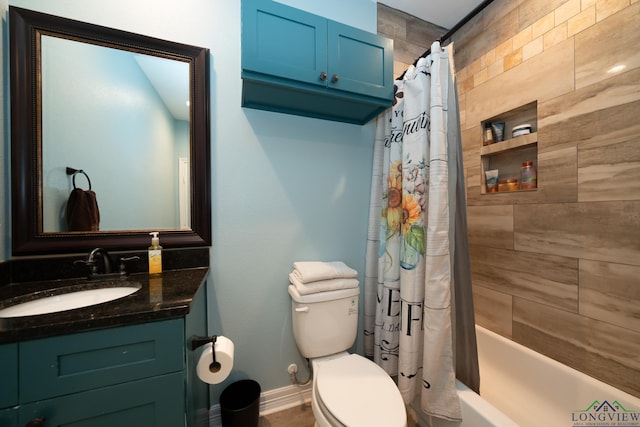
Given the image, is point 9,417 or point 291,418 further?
point 291,418

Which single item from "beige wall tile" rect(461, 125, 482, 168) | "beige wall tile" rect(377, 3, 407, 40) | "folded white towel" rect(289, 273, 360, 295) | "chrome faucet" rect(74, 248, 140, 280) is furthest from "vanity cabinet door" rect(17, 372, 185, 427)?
"beige wall tile" rect(377, 3, 407, 40)

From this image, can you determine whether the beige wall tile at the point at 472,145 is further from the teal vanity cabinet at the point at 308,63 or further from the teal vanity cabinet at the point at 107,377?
the teal vanity cabinet at the point at 107,377

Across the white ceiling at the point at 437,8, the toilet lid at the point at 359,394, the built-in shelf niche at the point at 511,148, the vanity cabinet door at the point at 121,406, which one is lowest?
the toilet lid at the point at 359,394

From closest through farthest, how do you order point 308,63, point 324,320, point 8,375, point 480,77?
point 8,375 < point 308,63 < point 324,320 < point 480,77

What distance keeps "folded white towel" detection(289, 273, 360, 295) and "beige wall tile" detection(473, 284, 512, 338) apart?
3.19 feet

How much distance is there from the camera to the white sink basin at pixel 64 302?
803mm

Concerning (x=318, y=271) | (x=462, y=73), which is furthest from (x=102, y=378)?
(x=462, y=73)

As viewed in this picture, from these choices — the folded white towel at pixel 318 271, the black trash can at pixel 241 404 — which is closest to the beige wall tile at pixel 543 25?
the folded white towel at pixel 318 271

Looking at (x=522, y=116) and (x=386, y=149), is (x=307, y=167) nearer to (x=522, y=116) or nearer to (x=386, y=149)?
(x=386, y=149)

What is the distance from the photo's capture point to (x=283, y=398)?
139 cm

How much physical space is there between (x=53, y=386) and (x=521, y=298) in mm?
2049

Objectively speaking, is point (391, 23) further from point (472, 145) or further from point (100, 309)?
point (100, 309)

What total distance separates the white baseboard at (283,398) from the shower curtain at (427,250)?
0.53 m

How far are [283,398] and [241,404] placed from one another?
26cm
